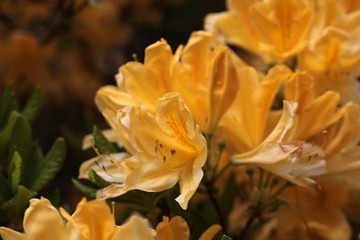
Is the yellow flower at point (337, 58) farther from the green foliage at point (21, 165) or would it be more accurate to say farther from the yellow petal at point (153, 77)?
the green foliage at point (21, 165)

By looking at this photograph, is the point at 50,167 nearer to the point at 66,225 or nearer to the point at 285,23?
the point at 66,225

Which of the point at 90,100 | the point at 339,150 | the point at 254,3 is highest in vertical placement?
the point at 254,3

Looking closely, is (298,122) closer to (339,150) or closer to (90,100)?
(339,150)

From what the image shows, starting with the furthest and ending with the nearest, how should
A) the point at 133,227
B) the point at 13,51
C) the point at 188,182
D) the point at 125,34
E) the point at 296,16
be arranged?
the point at 125,34 < the point at 13,51 < the point at 296,16 < the point at 188,182 < the point at 133,227

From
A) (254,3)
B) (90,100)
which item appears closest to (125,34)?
(90,100)

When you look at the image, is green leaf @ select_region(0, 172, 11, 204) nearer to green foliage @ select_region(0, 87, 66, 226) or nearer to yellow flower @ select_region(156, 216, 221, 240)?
green foliage @ select_region(0, 87, 66, 226)

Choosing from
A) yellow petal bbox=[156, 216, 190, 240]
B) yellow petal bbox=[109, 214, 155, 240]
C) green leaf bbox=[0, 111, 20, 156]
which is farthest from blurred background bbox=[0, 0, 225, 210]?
yellow petal bbox=[109, 214, 155, 240]
